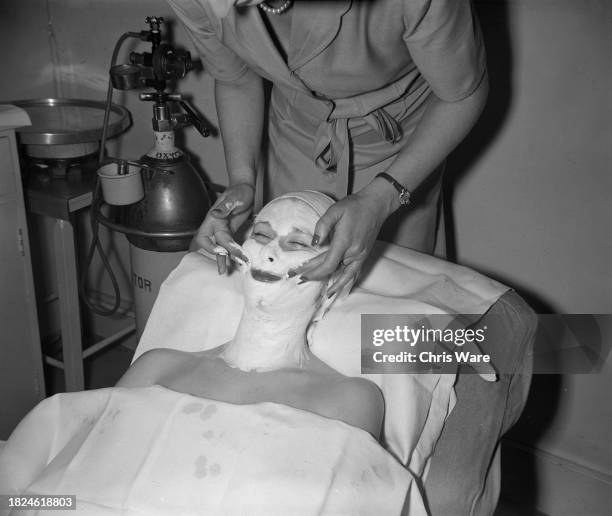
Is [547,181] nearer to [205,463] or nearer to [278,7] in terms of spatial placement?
[278,7]

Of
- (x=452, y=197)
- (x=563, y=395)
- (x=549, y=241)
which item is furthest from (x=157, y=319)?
(x=563, y=395)

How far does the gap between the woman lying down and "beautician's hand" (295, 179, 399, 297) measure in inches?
1.6

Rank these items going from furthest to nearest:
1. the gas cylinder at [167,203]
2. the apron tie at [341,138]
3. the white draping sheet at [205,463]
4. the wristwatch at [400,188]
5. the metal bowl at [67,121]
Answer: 1. the metal bowl at [67,121]
2. the gas cylinder at [167,203]
3. the apron tie at [341,138]
4. the wristwatch at [400,188]
5. the white draping sheet at [205,463]

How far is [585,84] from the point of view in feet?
4.66

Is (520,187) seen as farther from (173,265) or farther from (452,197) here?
(173,265)

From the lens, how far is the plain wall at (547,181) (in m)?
1.42

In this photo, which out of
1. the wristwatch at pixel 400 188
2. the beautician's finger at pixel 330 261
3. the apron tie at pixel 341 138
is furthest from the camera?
the apron tie at pixel 341 138

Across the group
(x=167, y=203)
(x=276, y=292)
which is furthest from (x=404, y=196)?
(x=167, y=203)

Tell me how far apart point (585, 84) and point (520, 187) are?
0.90 ft

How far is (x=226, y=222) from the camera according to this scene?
3.76 feet

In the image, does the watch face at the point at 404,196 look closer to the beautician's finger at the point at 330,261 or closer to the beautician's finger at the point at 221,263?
the beautician's finger at the point at 330,261

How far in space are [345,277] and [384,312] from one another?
128mm

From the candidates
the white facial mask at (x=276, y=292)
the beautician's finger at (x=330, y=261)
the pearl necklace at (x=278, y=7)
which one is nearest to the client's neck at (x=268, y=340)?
the white facial mask at (x=276, y=292)

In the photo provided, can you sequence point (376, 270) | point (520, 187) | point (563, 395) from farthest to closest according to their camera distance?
→ point (563, 395)
point (520, 187)
point (376, 270)
